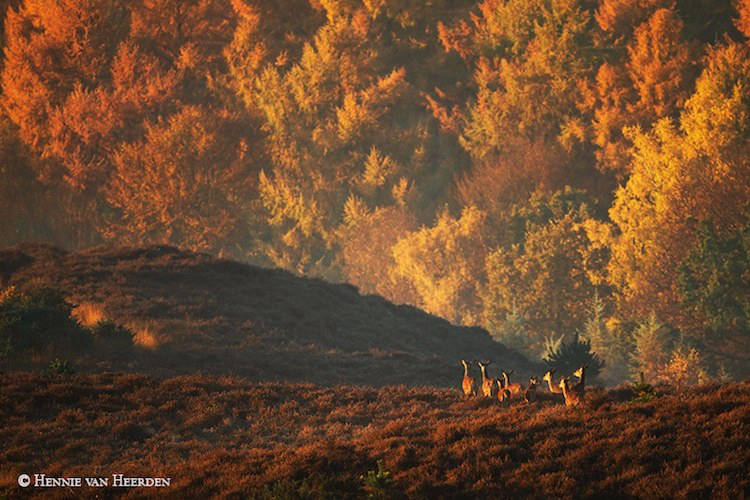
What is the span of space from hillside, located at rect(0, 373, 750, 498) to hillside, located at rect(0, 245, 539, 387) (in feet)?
16.4

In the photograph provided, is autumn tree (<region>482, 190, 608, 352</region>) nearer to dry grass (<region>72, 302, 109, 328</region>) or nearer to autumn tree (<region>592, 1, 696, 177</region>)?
autumn tree (<region>592, 1, 696, 177</region>)

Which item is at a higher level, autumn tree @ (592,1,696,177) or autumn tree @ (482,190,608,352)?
autumn tree @ (592,1,696,177)

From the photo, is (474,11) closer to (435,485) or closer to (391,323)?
(391,323)

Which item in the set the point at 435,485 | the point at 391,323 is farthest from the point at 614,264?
the point at 435,485

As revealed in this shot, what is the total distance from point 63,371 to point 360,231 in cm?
3418

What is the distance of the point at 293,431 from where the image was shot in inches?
791

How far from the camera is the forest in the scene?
46938 mm

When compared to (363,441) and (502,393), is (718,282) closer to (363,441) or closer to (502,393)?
(502,393)

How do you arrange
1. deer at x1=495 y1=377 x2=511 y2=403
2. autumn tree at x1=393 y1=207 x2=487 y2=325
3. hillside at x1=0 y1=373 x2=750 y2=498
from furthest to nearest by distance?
autumn tree at x1=393 y1=207 x2=487 y2=325 → deer at x1=495 y1=377 x2=511 y2=403 → hillside at x1=0 y1=373 x2=750 y2=498

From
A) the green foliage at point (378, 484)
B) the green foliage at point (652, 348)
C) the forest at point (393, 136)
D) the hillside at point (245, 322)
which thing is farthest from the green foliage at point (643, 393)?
the forest at point (393, 136)

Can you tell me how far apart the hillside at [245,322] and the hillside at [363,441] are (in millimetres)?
5013

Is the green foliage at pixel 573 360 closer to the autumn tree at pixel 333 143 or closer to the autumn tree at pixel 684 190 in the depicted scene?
the autumn tree at pixel 684 190

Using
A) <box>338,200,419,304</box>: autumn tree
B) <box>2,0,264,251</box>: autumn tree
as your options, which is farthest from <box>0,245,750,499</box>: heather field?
<box>2,0,264,251</box>: autumn tree

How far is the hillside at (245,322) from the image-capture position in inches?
1120
